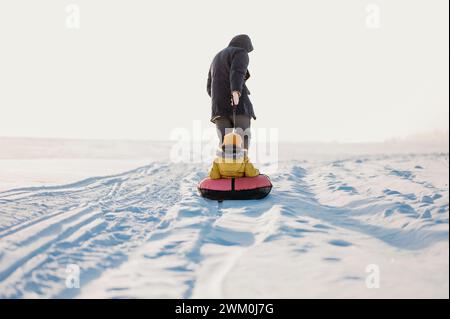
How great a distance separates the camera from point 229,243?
11.1 feet

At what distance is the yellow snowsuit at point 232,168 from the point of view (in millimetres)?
5261

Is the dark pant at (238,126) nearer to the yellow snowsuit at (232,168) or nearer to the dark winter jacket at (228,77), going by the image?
the dark winter jacket at (228,77)

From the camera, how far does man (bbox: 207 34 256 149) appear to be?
5957mm

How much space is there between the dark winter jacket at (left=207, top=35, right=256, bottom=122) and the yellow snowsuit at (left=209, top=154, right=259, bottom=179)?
3.21 feet

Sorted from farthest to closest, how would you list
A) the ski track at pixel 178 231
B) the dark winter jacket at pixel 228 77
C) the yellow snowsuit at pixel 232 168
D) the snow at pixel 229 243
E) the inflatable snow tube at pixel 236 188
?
the dark winter jacket at pixel 228 77 < the yellow snowsuit at pixel 232 168 < the inflatable snow tube at pixel 236 188 < the ski track at pixel 178 231 < the snow at pixel 229 243

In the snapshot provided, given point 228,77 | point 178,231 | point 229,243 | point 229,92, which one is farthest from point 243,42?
point 229,243

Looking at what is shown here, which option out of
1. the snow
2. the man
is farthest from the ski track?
the man

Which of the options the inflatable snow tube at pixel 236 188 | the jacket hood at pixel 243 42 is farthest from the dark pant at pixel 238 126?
the jacket hood at pixel 243 42

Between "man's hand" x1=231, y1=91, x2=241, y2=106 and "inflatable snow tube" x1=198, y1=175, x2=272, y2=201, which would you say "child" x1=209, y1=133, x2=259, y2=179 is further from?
Answer: "man's hand" x1=231, y1=91, x2=241, y2=106

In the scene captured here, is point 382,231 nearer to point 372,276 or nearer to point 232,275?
point 372,276

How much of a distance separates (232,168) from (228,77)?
1.53 m

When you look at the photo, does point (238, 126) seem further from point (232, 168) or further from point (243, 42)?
point (243, 42)

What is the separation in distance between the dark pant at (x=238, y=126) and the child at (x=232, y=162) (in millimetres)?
655
